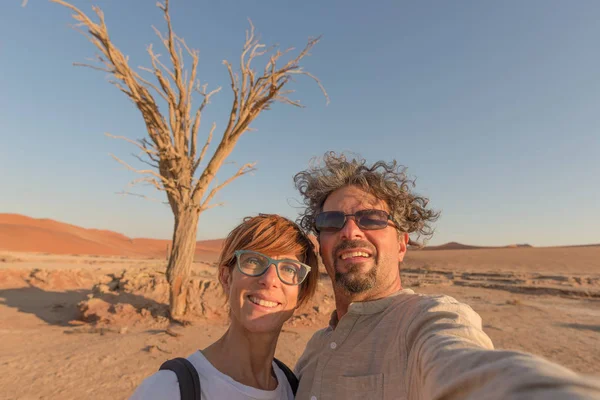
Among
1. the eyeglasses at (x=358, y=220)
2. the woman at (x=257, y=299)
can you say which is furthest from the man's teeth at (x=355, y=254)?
the woman at (x=257, y=299)

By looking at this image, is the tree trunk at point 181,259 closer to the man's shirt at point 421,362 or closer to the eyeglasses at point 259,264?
the man's shirt at point 421,362

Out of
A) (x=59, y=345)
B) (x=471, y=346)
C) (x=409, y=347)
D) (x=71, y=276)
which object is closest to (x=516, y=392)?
(x=471, y=346)

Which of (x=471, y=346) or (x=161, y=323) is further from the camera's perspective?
(x=161, y=323)

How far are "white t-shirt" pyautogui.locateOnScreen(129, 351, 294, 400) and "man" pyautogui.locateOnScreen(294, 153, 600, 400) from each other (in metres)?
0.29

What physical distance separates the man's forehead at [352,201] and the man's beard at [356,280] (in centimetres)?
42

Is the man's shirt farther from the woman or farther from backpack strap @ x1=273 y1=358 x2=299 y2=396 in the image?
the woman

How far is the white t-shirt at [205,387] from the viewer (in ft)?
3.98

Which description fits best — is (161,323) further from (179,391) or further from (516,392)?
(516,392)

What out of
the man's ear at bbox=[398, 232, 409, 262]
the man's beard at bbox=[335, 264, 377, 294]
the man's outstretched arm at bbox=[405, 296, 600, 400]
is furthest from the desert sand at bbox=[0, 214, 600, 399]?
the man's outstretched arm at bbox=[405, 296, 600, 400]

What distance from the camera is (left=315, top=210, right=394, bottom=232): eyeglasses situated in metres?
2.12

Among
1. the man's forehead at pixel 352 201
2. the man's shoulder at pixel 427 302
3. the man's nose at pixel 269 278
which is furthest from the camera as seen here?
the man's forehead at pixel 352 201

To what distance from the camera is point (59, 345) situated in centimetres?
544

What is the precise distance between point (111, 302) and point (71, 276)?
5838mm

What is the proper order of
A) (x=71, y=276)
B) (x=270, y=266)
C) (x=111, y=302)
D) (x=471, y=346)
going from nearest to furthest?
(x=471, y=346), (x=270, y=266), (x=111, y=302), (x=71, y=276)
